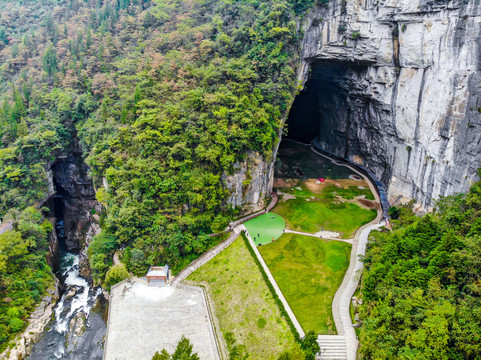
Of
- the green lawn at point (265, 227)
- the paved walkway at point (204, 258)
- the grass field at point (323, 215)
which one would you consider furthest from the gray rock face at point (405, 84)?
the paved walkway at point (204, 258)

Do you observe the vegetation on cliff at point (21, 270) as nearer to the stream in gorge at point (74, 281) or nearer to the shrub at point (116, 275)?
the stream in gorge at point (74, 281)

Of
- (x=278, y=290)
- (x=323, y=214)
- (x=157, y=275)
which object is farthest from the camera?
(x=323, y=214)

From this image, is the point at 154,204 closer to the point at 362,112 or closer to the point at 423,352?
the point at 423,352

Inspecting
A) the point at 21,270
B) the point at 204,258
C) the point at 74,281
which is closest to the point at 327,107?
the point at 204,258

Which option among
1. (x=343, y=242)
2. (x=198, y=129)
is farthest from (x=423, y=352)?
(x=198, y=129)

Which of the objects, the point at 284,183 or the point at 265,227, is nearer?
the point at 265,227

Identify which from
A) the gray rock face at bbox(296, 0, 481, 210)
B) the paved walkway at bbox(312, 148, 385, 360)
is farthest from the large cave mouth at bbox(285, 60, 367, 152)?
the paved walkway at bbox(312, 148, 385, 360)

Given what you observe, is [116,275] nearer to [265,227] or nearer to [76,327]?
[76,327]
